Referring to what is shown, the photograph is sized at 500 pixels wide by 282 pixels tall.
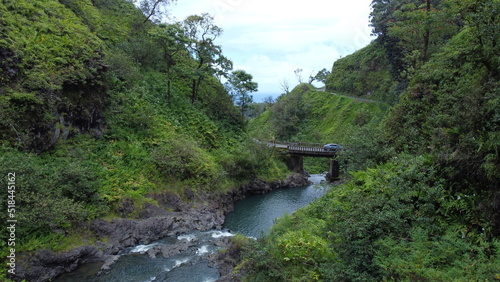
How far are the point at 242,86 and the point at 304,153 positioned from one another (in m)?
13.2

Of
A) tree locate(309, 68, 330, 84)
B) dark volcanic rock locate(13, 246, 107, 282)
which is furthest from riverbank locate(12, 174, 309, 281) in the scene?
tree locate(309, 68, 330, 84)

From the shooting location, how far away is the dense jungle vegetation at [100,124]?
18.6 meters

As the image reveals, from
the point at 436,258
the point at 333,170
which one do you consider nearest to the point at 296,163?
the point at 333,170

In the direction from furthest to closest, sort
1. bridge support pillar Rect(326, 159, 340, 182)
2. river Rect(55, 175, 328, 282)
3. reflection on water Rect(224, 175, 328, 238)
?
1. bridge support pillar Rect(326, 159, 340, 182)
2. reflection on water Rect(224, 175, 328, 238)
3. river Rect(55, 175, 328, 282)

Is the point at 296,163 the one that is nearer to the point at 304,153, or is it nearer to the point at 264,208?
the point at 304,153

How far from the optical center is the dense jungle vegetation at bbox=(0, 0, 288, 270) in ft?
61.2

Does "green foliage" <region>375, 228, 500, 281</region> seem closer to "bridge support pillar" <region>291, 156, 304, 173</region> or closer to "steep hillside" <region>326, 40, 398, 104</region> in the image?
"bridge support pillar" <region>291, 156, 304, 173</region>

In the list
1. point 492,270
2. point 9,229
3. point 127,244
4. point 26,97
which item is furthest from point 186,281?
A: point 26,97

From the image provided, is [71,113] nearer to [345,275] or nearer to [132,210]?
[132,210]

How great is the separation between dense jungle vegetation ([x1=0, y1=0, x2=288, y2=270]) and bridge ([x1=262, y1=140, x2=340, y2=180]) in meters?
2.54

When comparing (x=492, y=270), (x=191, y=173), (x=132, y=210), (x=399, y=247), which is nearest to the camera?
(x=492, y=270)

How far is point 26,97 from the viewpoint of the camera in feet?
66.5

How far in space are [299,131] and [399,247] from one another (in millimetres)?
51360

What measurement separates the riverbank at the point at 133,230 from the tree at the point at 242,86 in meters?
16.5
